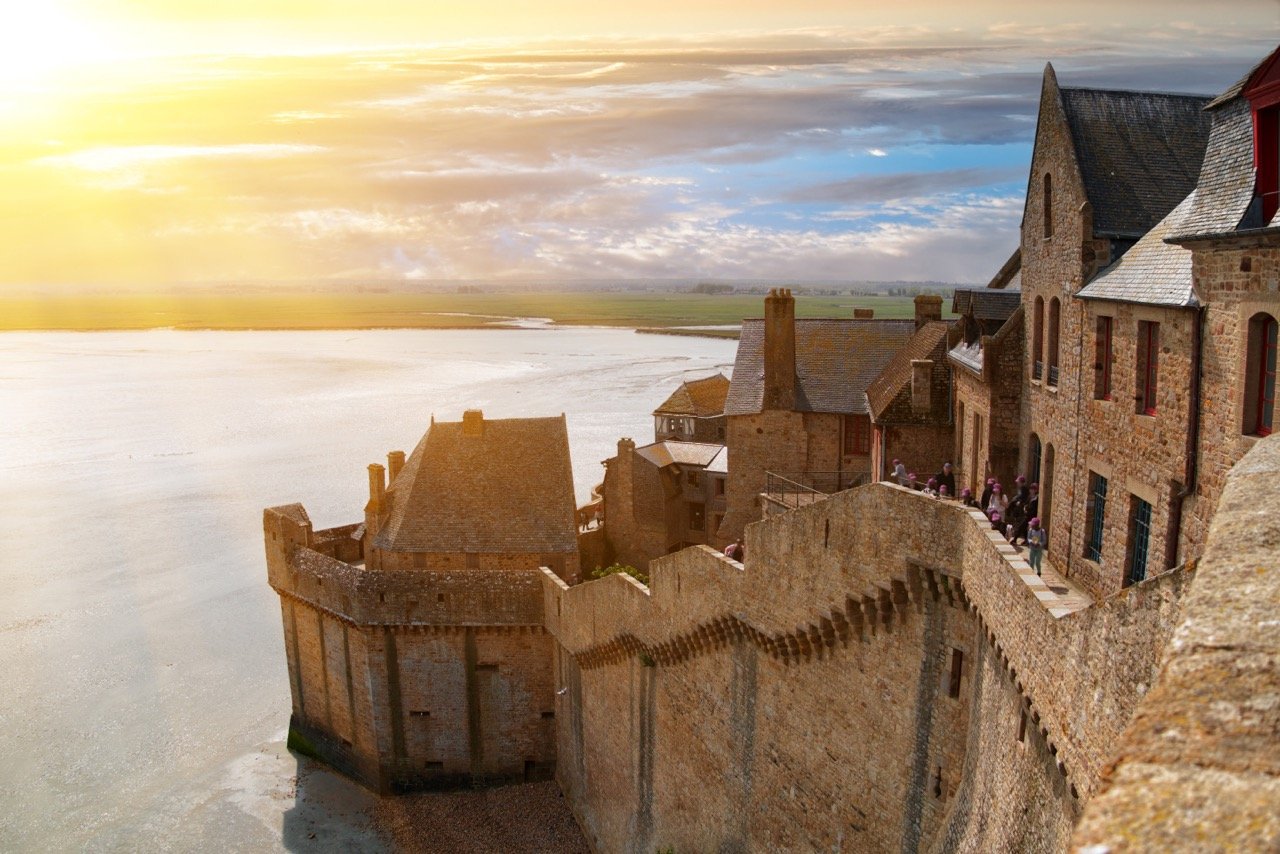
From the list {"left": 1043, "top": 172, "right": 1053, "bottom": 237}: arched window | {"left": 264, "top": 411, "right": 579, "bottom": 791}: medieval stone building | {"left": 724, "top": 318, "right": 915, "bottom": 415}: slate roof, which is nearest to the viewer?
{"left": 1043, "top": 172, "right": 1053, "bottom": 237}: arched window

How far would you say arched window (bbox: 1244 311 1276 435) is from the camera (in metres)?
11.1

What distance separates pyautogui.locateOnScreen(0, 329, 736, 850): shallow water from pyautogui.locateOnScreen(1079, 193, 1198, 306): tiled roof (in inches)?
981

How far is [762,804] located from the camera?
55.8 feet

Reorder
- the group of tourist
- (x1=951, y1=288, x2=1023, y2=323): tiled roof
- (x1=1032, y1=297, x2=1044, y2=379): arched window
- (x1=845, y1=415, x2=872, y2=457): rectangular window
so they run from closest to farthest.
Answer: the group of tourist → (x1=1032, y1=297, x2=1044, y2=379): arched window → (x1=951, y1=288, x2=1023, y2=323): tiled roof → (x1=845, y1=415, x2=872, y2=457): rectangular window

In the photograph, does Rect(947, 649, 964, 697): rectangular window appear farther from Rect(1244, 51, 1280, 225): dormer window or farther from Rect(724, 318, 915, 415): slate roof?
Rect(724, 318, 915, 415): slate roof

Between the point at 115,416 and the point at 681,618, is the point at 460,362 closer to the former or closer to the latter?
the point at 115,416

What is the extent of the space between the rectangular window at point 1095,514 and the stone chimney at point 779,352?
1697 cm

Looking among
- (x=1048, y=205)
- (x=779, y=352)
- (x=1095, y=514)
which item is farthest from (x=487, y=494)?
(x=1095, y=514)

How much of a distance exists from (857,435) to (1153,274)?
18.4 metres

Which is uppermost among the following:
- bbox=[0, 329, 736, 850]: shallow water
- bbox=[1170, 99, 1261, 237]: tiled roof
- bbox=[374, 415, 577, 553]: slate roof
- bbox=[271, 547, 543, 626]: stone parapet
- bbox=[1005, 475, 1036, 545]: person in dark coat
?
bbox=[1170, 99, 1261, 237]: tiled roof

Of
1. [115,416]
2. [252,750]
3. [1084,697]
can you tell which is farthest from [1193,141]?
[115,416]

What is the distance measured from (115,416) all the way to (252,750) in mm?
74052

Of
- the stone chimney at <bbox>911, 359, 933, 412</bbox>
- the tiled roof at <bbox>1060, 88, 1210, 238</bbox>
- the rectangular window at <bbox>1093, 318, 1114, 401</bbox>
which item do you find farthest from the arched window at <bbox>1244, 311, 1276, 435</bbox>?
the stone chimney at <bbox>911, 359, 933, 412</bbox>

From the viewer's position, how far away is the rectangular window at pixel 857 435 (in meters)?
32.2
